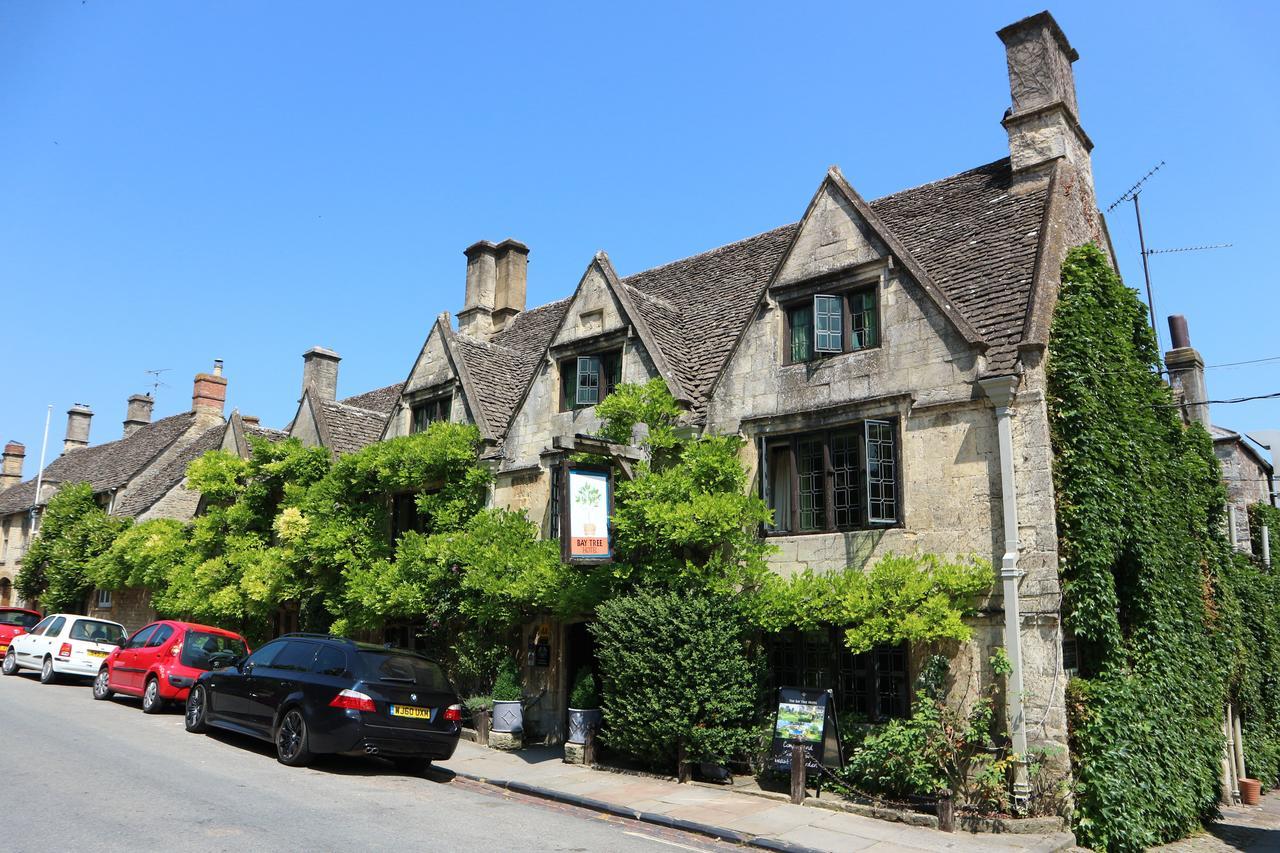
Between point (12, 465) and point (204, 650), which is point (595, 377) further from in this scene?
point (12, 465)

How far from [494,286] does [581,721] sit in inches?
587

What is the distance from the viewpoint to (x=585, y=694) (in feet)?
48.8

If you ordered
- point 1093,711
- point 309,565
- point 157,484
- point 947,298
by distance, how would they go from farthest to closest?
1. point 157,484
2. point 309,565
3. point 947,298
4. point 1093,711

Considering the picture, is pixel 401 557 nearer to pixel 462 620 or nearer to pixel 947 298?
pixel 462 620

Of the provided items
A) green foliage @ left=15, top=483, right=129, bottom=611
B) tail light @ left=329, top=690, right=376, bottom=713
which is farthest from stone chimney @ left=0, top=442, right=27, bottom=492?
tail light @ left=329, top=690, right=376, bottom=713

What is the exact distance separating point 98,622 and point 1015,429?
20787 mm

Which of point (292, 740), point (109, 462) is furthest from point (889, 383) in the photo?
point (109, 462)

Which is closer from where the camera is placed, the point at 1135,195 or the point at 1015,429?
the point at 1015,429

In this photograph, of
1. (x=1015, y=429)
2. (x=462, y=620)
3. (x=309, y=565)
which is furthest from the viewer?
(x=309, y=565)

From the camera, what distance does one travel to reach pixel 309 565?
21.0 metres

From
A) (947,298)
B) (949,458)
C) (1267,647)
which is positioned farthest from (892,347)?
(1267,647)

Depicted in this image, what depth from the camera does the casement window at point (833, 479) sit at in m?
12.8

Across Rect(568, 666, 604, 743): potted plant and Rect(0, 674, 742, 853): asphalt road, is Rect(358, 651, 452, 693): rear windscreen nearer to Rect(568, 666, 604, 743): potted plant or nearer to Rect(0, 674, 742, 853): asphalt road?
Rect(0, 674, 742, 853): asphalt road

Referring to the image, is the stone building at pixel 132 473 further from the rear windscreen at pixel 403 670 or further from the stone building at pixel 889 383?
the rear windscreen at pixel 403 670
